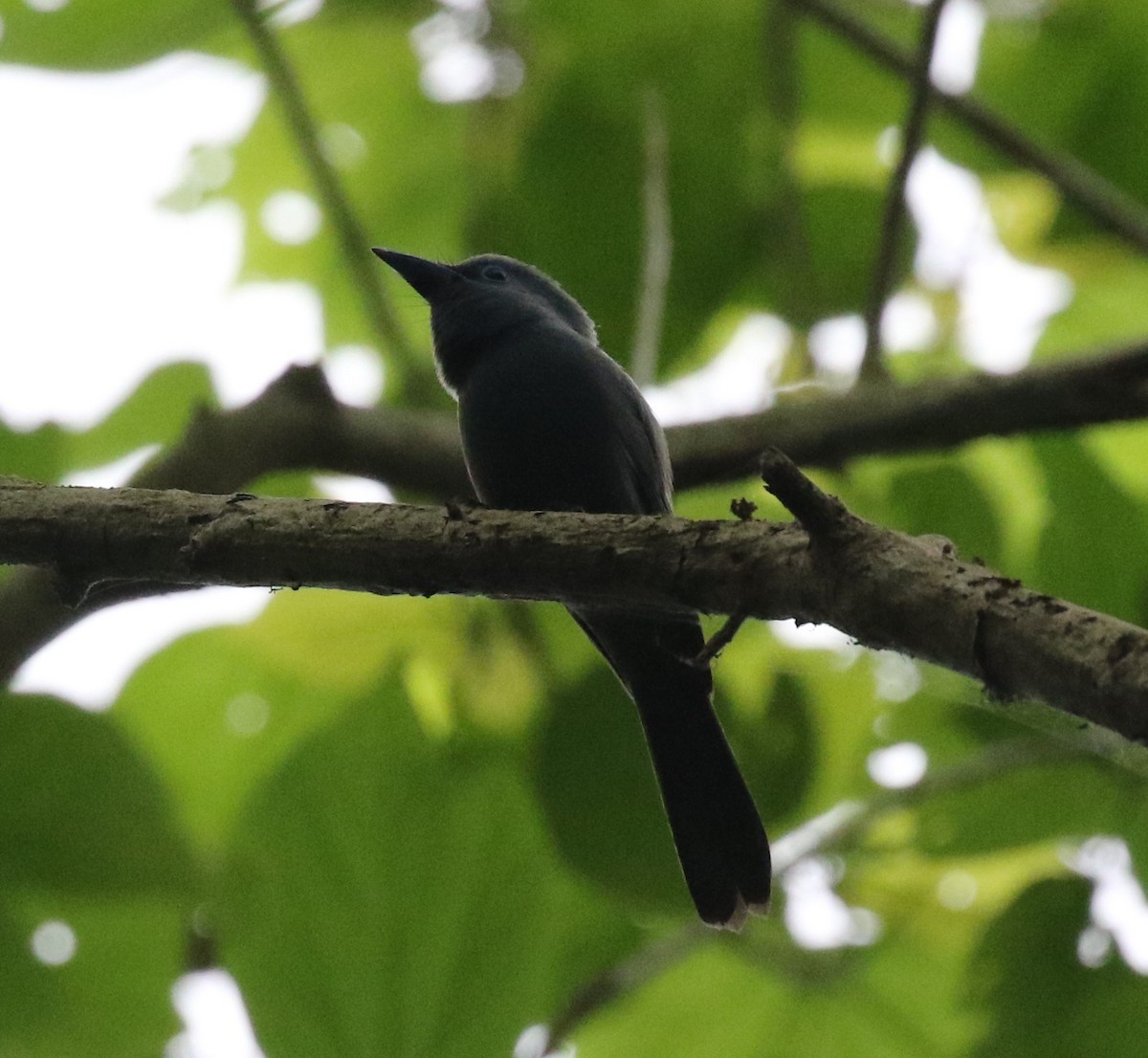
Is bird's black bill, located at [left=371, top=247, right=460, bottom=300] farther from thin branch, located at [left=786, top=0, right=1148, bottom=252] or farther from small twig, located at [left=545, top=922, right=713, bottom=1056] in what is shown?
small twig, located at [left=545, top=922, right=713, bottom=1056]

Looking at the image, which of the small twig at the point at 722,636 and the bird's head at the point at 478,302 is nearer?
the small twig at the point at 722,636

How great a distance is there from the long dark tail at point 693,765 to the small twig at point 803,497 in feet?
3.83

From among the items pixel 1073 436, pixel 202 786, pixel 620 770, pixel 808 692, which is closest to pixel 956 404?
pixel 1073 436

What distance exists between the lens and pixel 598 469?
11.8ft

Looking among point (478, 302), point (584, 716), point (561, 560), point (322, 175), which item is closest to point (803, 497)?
point (561, 560)

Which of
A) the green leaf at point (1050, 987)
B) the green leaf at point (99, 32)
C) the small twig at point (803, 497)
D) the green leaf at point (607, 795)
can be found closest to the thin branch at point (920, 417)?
the green leaf at point (607, 795)

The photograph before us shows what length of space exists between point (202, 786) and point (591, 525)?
189 centimetres

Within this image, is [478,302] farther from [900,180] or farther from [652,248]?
[900,180]

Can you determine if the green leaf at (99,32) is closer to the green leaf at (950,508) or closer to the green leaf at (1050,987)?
the green leaf at (950,508)

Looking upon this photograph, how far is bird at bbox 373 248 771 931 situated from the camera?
10.6ft

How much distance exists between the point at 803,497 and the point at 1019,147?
2480 mm

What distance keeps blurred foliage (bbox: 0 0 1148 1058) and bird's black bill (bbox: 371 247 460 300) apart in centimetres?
20

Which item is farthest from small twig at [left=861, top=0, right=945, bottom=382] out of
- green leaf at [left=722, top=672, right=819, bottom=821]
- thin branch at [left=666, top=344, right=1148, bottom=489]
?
green leaf at [left=722, top=672, right=819, bottom=821]

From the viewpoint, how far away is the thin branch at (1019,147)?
400cm
